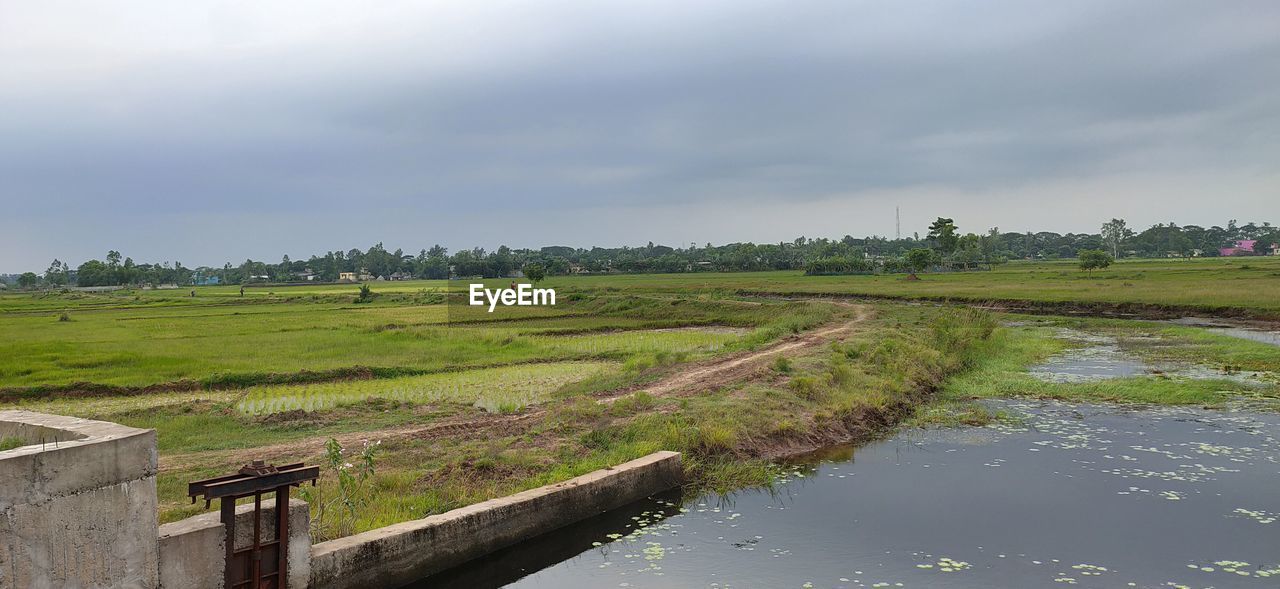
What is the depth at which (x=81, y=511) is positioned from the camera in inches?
200

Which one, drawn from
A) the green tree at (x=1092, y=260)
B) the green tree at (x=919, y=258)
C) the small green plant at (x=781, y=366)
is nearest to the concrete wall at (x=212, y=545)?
the small green plant at (x=781, y=366)

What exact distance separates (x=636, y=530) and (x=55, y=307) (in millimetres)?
55148

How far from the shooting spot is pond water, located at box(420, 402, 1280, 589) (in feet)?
23.4

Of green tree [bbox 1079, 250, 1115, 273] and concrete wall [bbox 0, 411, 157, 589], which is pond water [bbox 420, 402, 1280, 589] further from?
green tree [bbox 1079, 250, 1115, 273]

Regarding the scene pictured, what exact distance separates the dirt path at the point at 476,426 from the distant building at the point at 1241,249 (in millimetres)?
151780

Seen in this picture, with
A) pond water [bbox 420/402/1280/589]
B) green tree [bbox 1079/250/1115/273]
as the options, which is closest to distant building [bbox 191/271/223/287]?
green tree [bbox 1079/250/1115/273]

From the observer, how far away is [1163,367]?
736 inches

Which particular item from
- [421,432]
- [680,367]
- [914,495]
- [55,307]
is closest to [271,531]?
[421,432]

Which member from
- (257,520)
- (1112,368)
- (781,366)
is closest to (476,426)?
(257,520)

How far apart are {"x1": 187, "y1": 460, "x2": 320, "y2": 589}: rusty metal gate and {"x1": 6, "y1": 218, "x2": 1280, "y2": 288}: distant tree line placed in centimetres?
5932

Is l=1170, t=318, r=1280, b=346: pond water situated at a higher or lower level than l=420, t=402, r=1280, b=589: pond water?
higher

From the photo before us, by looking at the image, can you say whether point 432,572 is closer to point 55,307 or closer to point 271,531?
point 271,531

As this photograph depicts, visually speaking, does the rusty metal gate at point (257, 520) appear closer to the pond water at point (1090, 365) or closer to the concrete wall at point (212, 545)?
the concrete wall at point (212, 545)

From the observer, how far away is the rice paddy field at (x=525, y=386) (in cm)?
1002
